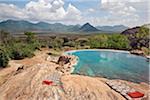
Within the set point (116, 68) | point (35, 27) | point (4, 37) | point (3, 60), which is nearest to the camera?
point (3, 60)

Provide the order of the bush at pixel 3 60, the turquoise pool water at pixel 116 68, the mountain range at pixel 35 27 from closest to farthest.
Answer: the turquoise pool water at pixel 116 68 < the bush at pixel 3 60 < the mountain range at pixel 35 27

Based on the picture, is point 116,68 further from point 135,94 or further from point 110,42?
point 110,42

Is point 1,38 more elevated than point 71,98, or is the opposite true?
point 1,38

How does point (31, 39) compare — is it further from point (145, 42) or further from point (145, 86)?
point (145, 86)

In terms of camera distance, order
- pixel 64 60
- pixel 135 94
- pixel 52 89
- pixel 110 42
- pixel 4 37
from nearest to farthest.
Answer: pixel 52 89 < pixel 135 94 < pixel 64 60 < pixel 4 37 < pixel 110 42

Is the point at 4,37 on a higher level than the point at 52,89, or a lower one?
higher

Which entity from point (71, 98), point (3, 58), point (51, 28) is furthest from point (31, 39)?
point (51, 28)


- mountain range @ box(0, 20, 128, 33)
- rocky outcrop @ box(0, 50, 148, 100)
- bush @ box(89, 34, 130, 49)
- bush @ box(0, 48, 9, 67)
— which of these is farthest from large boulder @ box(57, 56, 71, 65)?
mountain range @ box(0, 20, 128, 33)

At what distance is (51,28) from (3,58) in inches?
4345

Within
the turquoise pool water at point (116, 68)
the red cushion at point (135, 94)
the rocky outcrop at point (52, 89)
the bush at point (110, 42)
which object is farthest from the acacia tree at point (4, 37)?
the red cushion at point (135, 94)

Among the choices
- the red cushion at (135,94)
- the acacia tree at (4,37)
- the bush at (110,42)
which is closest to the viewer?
the red cushion at (135,94)

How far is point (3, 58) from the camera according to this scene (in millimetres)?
16891

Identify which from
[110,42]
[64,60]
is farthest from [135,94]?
[110,42]

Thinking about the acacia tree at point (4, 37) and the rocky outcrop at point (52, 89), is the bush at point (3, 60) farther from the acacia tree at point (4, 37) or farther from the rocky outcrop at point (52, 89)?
the acacia tree at point (4, 37)
